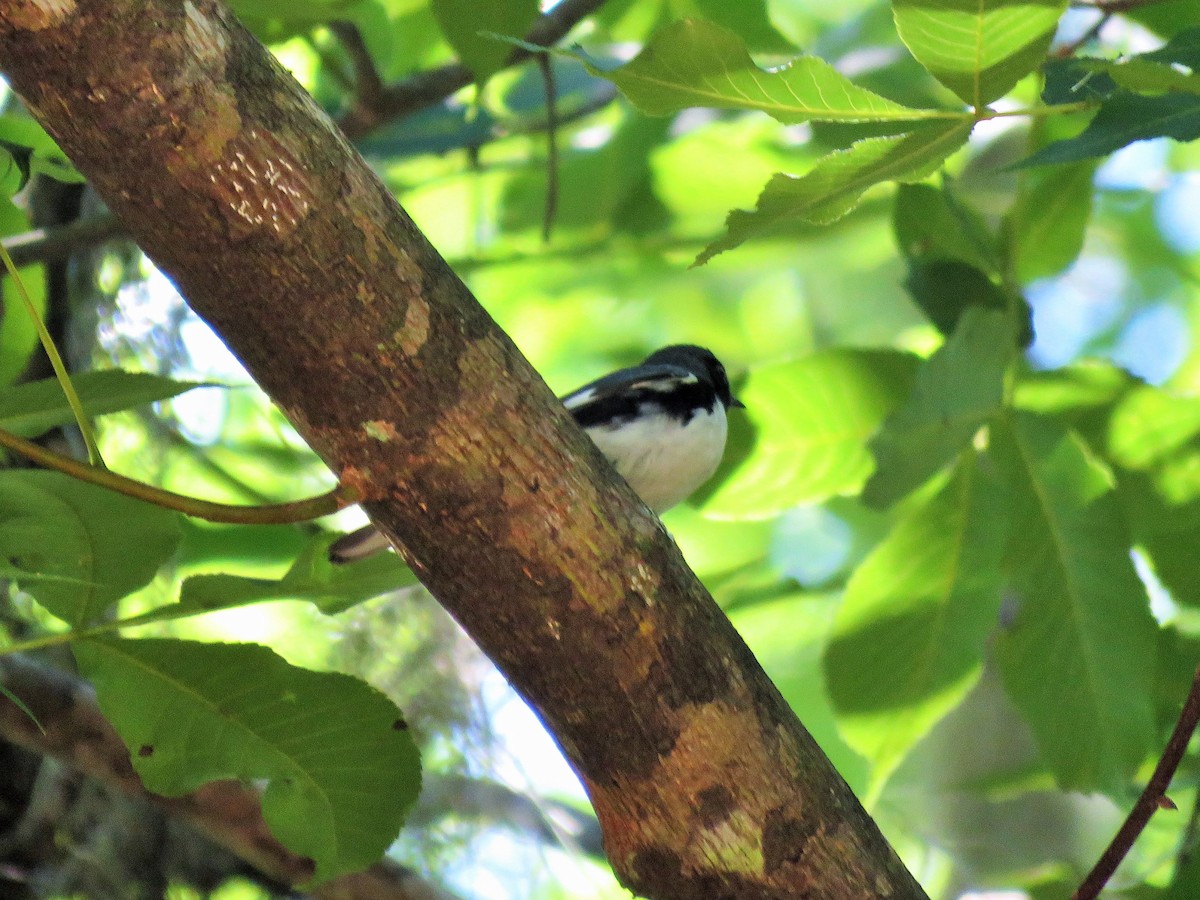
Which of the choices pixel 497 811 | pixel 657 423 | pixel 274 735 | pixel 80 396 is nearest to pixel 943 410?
pixel 274 735

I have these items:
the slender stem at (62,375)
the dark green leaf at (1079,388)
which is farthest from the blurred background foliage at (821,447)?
the slender stem at (62,375)

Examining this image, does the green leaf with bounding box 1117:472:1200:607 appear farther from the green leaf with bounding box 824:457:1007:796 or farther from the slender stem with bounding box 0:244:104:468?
the slender stem with bounding box 0:244:104:468

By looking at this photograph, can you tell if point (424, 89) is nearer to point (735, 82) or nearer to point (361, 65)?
point (361, 65)

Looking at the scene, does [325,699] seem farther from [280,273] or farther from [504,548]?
[280,273]

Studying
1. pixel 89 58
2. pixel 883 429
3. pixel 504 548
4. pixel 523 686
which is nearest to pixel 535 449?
pixel 504 548

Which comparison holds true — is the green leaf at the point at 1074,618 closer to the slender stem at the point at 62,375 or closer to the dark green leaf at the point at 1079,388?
the dark green leaf at the point at 1079,388

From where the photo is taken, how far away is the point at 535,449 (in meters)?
1.36

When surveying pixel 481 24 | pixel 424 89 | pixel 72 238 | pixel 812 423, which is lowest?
pixel 812 423

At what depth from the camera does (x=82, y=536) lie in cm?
153

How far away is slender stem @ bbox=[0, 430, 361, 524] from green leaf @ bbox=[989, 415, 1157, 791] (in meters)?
1.16

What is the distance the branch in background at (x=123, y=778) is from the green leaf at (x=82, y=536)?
28.3 inches

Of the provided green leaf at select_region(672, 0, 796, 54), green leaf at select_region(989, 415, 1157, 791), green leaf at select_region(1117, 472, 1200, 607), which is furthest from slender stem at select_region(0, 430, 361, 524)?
green leaf at select_region(672, 0, 796, 54)

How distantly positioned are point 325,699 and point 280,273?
550 mm

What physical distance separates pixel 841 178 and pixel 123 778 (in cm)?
159
